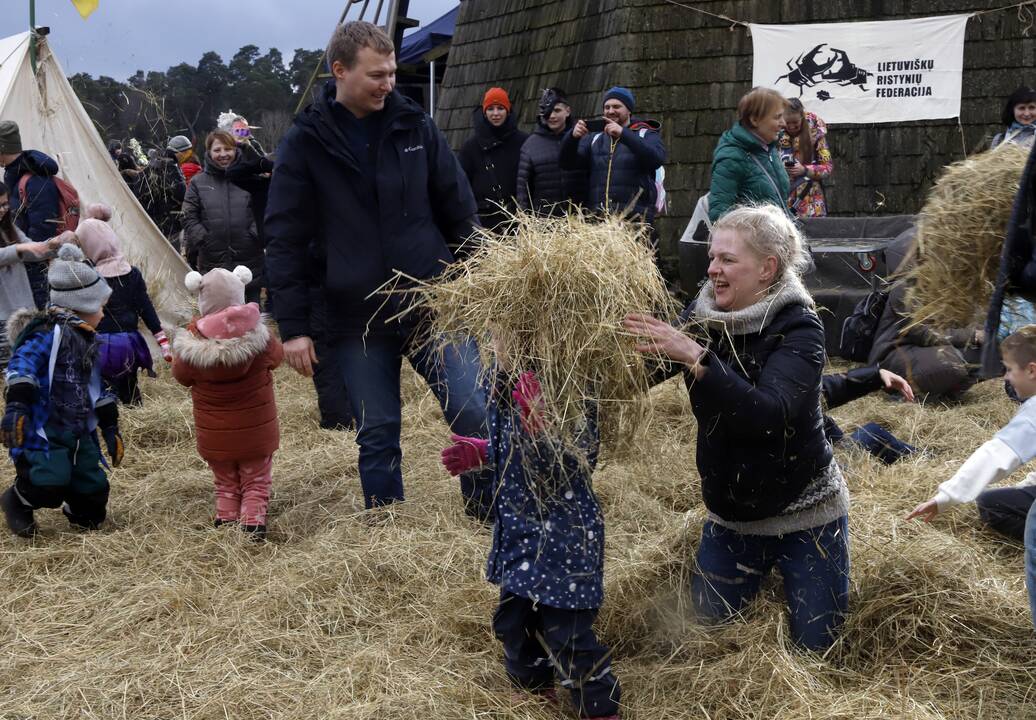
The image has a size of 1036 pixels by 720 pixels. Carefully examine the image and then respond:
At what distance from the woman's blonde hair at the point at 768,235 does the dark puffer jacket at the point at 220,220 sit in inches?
228

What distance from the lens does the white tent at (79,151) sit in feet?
31.8

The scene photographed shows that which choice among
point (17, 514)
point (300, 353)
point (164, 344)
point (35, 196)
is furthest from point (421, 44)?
point (300, 353)

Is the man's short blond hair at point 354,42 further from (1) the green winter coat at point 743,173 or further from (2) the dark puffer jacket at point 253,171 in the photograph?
(2) the dark puffer jacket at point 253,171

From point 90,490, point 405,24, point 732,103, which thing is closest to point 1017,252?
point 90,490

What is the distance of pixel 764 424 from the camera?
9.08 ft

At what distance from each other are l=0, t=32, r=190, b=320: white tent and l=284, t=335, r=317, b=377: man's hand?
20.1ft

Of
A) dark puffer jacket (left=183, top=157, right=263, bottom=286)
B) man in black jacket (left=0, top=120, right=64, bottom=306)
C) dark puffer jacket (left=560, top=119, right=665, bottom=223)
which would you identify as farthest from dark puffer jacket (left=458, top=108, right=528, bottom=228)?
man in black jacket (left=0, top=120, right=64, bottom=306)

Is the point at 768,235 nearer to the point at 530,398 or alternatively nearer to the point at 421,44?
the point at 530,398

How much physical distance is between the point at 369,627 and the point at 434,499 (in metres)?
1.18

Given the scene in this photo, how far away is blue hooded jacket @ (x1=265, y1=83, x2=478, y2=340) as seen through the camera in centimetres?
421

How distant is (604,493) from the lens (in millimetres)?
4848

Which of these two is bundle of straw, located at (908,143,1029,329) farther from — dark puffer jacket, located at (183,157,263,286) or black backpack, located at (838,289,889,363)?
dark puffer jacket, located at (183,157,263,286)

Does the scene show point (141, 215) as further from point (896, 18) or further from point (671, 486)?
point (896, 18)

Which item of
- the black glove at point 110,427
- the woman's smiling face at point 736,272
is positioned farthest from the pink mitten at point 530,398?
the black glove at point 110,427
